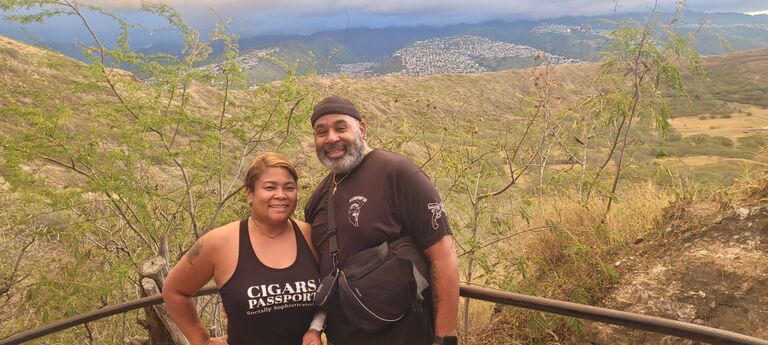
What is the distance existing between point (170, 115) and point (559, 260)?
497 cm

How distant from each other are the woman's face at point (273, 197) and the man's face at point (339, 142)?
230 millimetres

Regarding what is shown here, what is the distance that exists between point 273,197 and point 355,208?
0.42 meters

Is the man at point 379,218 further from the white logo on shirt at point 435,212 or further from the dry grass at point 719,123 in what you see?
the dry grass at point 719,123

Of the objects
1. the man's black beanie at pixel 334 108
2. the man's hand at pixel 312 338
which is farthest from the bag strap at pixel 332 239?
the man's black beanie at pixel 334 108

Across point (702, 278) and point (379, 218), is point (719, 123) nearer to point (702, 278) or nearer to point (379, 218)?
point (702, 278)

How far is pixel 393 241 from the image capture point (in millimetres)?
2242

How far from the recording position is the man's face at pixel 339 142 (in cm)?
237

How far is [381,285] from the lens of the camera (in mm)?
2164

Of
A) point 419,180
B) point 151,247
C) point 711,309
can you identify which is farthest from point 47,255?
point 711,309

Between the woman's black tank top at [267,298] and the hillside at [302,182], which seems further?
the hillside at [302,182]

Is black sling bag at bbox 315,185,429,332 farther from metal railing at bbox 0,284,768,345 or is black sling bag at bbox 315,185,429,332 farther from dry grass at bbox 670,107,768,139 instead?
dry grass at bbox 670,107,768,139

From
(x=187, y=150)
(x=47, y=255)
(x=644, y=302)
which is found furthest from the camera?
(x=47, y=255)

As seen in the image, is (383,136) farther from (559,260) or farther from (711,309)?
(711,309)

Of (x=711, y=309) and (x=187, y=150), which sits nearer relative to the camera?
(x=711, y=309)
